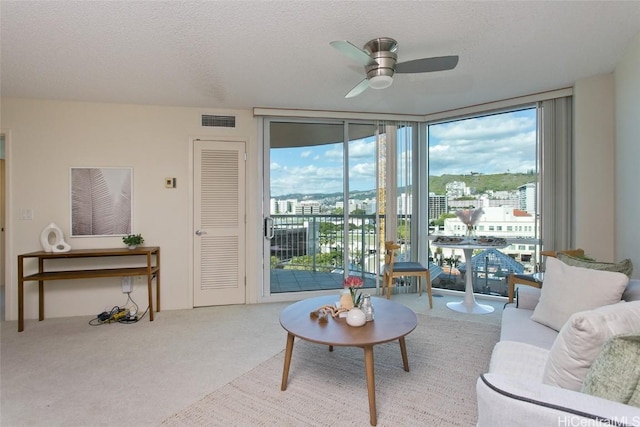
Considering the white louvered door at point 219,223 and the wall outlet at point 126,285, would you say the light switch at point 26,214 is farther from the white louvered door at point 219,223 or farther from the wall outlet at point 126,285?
the white louvered door at point 219,223

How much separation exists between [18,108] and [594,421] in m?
4.91

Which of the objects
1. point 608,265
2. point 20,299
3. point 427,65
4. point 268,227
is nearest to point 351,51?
point 427,65

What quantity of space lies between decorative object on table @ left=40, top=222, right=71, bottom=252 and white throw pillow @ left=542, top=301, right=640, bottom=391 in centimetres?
409

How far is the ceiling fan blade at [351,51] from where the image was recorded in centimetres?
185

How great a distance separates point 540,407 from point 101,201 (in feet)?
13.5

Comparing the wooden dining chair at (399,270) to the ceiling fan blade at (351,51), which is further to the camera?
the wooden dining chair at (399,270)

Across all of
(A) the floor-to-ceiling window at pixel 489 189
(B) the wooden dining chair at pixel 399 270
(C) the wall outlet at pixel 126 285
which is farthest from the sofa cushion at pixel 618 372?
(C) the wall outlet at pixel 126 285

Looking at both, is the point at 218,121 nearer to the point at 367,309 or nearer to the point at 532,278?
the point at 367,309

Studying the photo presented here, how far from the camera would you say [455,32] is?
219 centimetres

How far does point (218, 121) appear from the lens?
153 inches

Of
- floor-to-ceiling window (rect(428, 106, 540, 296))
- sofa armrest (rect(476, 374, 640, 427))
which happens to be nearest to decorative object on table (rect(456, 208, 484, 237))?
floor-to-ceiling window (rect(428, 106, 540, 296))

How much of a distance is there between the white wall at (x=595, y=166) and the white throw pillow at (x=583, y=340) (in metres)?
2.28

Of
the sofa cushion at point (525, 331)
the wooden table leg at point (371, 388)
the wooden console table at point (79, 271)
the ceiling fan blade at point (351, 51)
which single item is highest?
the ceiling fan blade at point (351, 51)

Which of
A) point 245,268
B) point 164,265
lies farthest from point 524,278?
point 164,265
